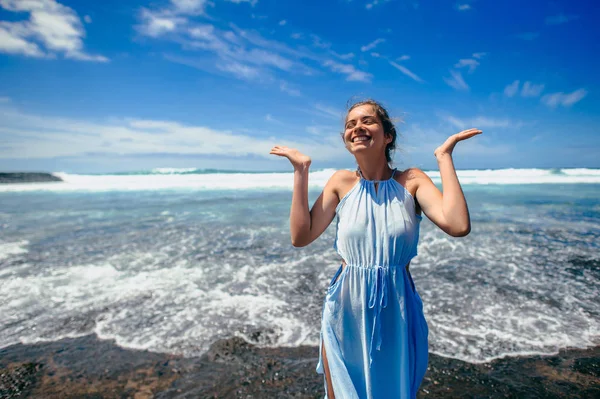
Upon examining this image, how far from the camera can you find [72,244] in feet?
28.7

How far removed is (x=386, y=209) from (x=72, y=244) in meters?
9.34

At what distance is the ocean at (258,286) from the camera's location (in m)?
4.28

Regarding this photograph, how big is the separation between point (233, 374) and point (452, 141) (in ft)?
10.2

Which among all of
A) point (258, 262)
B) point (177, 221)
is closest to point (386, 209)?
point (258, 262)

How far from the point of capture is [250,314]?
4879 millimetres

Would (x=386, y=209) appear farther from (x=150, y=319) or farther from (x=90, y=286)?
(x=90, y=286)

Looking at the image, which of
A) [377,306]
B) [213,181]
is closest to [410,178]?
[377,306]

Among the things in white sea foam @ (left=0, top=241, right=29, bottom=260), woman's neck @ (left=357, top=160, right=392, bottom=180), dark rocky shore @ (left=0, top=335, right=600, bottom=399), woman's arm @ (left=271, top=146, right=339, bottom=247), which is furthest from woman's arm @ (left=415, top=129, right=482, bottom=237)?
white sea foam @ (left=0, top=241, right=29, bottom=260)

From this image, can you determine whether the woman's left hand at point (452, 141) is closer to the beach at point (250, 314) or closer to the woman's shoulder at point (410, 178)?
the woman's shoulder at point (410, 178)

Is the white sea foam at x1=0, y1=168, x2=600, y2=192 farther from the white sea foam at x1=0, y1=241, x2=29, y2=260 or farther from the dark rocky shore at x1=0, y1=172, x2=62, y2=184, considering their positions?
the white sea foam at x1=0, y1=241, x2=29, y2=260

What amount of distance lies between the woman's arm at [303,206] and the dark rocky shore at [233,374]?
1.91 metres

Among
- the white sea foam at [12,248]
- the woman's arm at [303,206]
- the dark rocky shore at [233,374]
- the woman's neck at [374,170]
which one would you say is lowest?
the dark rocky shore at [233,374]

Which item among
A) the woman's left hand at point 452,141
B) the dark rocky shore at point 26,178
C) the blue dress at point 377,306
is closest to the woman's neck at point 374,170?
the blue dress at point 377,306

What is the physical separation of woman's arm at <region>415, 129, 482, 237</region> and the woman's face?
35 cm
